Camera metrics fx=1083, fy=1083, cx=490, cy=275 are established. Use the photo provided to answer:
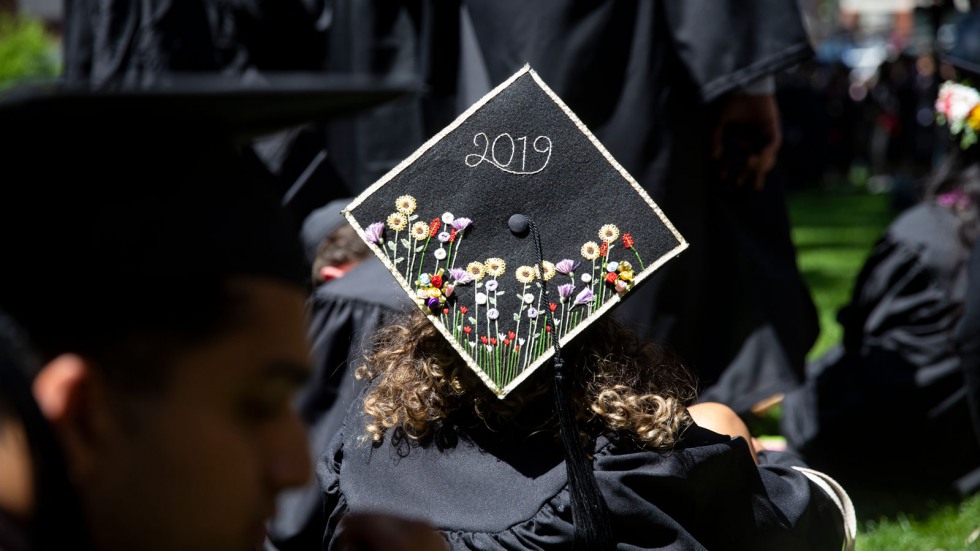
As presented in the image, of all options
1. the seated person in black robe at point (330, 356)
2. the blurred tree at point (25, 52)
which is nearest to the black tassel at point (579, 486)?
the seated person in black robe at point (330, 356)

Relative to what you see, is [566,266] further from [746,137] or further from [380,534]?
[746,137]

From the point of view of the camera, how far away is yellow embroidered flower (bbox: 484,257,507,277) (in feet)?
6.31

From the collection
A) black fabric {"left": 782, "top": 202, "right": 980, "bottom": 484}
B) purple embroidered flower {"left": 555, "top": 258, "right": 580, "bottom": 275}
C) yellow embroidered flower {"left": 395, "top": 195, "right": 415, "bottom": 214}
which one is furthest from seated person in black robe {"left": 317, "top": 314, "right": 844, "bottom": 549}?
black fabric {"left": 782, "top": 202, "right": 980, "bottom": 484}

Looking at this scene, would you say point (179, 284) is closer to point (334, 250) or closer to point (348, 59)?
point (334, 250)

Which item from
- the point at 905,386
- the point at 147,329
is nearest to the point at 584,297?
the point at 147,329

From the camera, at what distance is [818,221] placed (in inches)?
501

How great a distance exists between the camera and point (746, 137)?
11.1 ft

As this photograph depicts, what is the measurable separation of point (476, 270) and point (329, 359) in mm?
1324

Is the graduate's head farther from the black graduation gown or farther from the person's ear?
the black graduation gown

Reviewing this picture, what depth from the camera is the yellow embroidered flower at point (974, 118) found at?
13.5 ft

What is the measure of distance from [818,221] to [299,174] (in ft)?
31.2

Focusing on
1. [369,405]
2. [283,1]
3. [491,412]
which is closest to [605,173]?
[491,412]

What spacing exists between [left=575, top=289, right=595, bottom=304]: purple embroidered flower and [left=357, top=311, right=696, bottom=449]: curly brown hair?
53 mm

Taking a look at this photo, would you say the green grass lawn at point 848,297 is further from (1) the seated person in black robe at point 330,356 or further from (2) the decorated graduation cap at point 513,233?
(2) the decorated graduation cap at point 513,233
